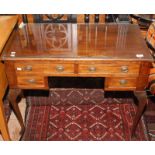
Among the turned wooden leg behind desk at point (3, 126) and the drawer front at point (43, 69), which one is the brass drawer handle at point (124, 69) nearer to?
the drawer front at point (43, 69)

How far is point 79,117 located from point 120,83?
0.81 meters

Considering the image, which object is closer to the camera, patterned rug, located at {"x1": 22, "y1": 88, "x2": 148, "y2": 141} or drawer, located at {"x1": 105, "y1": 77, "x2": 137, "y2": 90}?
drawer, located at {"x1": 105, "y1": 77, "x2": 137, "y2": 90}

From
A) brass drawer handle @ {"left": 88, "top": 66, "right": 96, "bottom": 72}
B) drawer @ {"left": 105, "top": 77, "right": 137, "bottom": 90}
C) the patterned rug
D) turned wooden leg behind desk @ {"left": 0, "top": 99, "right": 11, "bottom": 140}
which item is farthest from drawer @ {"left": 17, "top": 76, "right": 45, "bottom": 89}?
the patterned rug

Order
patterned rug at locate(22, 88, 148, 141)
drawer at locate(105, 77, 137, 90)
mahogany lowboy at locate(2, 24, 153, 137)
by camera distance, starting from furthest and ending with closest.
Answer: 1. patterned rug at locate(22, 88, 148, 141)
2. drawer at locate(105, 77, 137, 90)
3. mahogany lowboy at locate(2, 24, 153, 137)

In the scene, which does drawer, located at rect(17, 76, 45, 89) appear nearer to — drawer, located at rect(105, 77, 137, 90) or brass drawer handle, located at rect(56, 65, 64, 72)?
brass drawer handle, located at rect(56, 65, 64, 72)

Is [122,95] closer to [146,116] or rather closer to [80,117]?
[146,116]

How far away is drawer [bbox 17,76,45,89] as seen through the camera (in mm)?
1808

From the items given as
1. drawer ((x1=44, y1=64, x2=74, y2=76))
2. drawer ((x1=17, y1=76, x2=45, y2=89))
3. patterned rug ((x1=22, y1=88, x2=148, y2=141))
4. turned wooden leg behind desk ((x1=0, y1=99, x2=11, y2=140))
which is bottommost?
patterned rug ((x1=22, y1=88, x2=148, y2=141))

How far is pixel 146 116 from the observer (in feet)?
8.01

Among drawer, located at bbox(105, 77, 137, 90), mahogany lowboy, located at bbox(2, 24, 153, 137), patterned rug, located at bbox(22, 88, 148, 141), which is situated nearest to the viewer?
mahogany lowboy, located at bbox(2, 24, 153, 137)

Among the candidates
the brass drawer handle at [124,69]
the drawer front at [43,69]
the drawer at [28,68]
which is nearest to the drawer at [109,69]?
the brass drawer handle at [124,69]

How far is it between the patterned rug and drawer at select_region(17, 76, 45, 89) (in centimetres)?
65

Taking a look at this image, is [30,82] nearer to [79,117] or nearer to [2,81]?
[2,81]

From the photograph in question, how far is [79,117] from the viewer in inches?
95.8
